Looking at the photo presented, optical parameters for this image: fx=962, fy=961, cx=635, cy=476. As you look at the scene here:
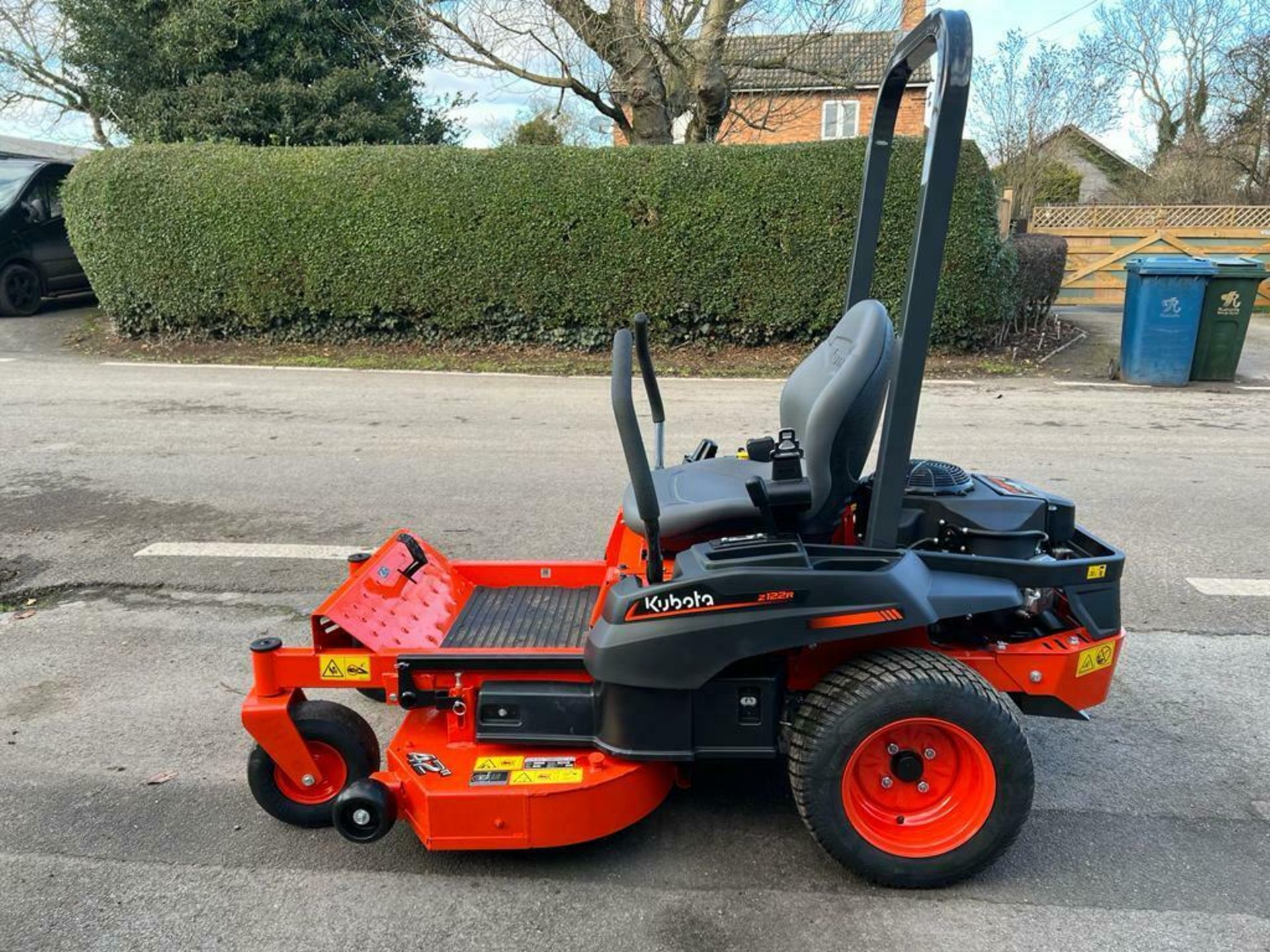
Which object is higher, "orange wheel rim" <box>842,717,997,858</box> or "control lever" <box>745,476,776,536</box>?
"control lever" <box>745,476,776,536</box>

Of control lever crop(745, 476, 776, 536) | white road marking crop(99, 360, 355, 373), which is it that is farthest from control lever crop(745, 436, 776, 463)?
white road marking crop(99, 360, 355, 373)

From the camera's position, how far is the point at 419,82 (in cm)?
1833

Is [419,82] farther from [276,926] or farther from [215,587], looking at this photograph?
[276,926]

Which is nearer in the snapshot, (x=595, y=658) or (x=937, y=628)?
(x=595, y=658)

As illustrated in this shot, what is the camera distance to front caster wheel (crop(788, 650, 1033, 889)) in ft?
8.05

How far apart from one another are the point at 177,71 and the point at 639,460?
17.2 m

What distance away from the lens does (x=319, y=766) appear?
9.26 ft

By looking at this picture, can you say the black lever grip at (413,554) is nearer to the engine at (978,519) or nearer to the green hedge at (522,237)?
the engine at (978,519)

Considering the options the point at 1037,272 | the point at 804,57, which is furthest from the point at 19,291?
the point at 1037,272

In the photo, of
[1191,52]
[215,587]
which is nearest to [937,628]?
[215,587]

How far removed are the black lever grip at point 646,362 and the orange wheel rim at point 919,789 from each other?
1401 mm

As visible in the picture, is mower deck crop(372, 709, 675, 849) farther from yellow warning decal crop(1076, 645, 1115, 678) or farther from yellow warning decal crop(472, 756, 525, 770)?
yellow warning decal crop(1076, 645, 1115, 678)

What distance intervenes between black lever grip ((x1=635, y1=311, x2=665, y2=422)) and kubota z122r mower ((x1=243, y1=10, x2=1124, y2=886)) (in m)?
0.54

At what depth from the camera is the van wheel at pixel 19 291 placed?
1335 centimetres
